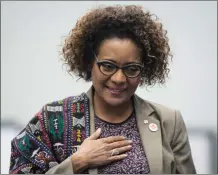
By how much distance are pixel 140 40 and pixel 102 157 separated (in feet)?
1.50

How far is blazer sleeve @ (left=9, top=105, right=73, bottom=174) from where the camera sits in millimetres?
1738

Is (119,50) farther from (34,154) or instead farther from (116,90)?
(34,154)

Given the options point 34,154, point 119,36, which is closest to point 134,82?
point 119,36

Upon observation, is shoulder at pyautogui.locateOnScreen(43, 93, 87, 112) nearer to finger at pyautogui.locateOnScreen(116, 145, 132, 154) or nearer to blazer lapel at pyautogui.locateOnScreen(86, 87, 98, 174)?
blazer lapel at pyautogui.locateOnScreen(86, 87, 98, 174)

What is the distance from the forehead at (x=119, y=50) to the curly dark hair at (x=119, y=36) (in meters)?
0.02

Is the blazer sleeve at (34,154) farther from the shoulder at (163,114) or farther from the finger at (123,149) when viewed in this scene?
the shoulder at (163,114)

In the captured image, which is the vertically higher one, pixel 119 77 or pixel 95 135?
pixel 119 77

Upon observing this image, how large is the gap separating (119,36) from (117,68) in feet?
0.44

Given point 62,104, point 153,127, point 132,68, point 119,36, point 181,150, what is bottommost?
point 181,150

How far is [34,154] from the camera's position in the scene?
1744 mm

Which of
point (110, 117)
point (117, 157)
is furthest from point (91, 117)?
point (117, 157)

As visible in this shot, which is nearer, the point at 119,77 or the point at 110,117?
the point at 119,77

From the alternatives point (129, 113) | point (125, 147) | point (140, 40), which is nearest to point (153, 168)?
point (125, 147)

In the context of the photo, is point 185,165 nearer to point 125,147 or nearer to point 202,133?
point 125,147
